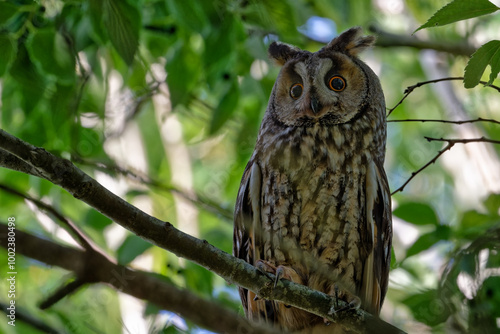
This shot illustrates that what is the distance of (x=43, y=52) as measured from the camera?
8.69ft

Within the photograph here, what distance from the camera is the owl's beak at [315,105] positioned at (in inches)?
116

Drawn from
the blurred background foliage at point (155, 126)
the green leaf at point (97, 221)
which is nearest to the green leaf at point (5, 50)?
the blurred background foliage at point (155, 126)

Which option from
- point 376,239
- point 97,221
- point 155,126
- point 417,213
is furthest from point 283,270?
point 155,126

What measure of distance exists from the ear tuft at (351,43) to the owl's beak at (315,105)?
0.48m

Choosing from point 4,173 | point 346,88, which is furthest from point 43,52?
point 346,88

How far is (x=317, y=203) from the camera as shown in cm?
271

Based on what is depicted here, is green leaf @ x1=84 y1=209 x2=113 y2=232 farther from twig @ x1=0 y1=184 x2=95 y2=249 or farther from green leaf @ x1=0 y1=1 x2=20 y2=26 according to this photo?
twig @ x1=0 y1=184 x2=95 y2=249

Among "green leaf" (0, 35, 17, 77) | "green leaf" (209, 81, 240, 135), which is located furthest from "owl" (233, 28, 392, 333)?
"green leaf" (0, 35, 17, 77)

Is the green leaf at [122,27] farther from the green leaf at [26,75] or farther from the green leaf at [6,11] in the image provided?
the green leaf at [26,75]

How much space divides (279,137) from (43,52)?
51.7 inches

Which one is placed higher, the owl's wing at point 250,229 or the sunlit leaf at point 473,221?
the sunlit leaf at point 473,221

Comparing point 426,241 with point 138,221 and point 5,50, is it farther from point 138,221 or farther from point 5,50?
point 5,50

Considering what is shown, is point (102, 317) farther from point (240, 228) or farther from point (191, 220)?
point (191, 220)

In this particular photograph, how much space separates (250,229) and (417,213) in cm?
92
